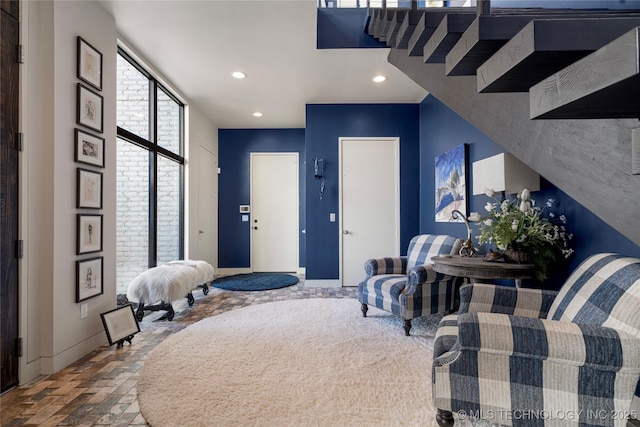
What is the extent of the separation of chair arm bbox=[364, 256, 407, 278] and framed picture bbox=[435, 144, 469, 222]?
2.52 ft

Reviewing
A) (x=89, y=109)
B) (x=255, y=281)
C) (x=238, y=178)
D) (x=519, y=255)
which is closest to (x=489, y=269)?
(x=519, y=255)

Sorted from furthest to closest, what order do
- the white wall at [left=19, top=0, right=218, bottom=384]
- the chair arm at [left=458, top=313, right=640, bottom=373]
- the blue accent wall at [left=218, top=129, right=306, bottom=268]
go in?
1. the blue accent wall at [left=218, top=129, right=306, bottom=268]
2. the white wall at [left=19, top=0, right=218, bottom=384]
3. the chair arm at [left=458, top=313, right=640, bottom=373]

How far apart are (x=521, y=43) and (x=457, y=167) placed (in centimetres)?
276

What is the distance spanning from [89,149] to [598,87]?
9.54ft

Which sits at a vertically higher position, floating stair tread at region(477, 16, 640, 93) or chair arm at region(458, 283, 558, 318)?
floating stair tread at region(477, 16, 640, 93)

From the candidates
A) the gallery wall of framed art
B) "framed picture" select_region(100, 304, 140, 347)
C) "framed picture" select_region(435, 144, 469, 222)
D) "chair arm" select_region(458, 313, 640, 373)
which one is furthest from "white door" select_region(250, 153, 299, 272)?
"chair arm" select_region(458, 313, 640, 373)

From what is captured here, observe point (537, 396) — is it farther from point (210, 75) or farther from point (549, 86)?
point (210, 75)

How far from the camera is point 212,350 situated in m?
2.44

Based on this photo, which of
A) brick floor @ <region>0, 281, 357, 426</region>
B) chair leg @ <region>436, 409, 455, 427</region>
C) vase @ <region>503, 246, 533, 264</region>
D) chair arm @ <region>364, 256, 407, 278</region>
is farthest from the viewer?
chair arm @ <region>364, 256, 407, 278</region>

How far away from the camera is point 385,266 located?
3.35 metres

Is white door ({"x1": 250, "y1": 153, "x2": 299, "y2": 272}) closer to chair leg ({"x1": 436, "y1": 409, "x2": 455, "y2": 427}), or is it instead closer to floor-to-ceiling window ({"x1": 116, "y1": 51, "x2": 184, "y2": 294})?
floor-to-ceiling window ({"x1": 116, "y1": 51, "x2": 184, "y2": 294})

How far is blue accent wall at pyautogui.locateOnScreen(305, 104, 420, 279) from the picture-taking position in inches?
183

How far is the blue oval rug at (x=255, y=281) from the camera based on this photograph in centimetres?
467

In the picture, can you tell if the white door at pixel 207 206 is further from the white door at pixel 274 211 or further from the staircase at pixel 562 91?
the staircase at pixel 562 91
